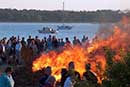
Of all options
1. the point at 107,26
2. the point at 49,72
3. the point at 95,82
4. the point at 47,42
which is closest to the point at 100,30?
the point at 107,26

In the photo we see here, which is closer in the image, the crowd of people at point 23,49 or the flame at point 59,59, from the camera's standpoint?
the flame at point 59,59

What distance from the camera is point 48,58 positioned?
23812 mm

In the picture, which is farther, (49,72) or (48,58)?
(48,58)

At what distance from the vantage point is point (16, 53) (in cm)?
2588

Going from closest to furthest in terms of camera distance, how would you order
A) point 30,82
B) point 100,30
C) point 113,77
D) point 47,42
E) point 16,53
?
point 113,77, point 30,82, point 16,53, point 47,42, point 100,30

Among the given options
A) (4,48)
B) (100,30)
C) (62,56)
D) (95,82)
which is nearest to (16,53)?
(4,48)

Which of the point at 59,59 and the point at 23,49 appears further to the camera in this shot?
the point at 23,49

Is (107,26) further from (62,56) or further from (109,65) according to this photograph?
(109,65)

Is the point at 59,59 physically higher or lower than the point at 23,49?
lower

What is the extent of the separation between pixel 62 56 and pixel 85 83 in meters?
15.3

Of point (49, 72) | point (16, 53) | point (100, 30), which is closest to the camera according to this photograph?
point (49, 72)

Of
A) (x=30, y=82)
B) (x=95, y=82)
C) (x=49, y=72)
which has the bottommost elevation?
(x=30, y=82)

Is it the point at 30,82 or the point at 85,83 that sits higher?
the point at 85,83

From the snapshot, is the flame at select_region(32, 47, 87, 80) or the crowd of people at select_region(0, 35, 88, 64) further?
the crowd of people at select_region(0, 35, 88, 64)
